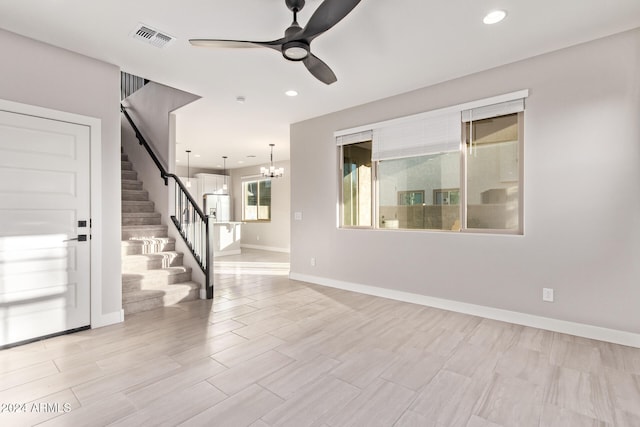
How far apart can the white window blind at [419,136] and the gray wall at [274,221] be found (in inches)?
190

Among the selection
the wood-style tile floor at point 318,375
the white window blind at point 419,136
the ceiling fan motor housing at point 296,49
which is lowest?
the wood-style tile floor at point 318,375

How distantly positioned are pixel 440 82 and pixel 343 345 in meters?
3.19

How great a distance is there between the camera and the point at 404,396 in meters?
2.02

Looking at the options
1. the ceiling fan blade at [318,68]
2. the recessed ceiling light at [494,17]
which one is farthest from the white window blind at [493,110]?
the ceiling fan blade at [318,68]

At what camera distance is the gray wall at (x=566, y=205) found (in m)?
2.80

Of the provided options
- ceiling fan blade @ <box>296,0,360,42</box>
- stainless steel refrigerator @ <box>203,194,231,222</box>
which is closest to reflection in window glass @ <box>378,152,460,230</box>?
ceiling fan blade @ <box>296,0,360,42</box>

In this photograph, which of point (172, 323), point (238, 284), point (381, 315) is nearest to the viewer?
point (172, 323)

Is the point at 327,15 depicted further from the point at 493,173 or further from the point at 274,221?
the point at 274,221

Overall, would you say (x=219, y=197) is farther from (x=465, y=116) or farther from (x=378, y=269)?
(x=465, y=116)

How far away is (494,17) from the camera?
8.37 ft

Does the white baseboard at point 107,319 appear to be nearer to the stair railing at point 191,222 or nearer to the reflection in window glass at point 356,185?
the stair railing at point 191,222

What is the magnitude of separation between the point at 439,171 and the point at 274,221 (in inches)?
257

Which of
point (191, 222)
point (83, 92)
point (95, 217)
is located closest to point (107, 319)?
point (95, 217)

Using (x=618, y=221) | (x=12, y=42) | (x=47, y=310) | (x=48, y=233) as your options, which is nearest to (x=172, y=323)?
(x=47, y=310)
